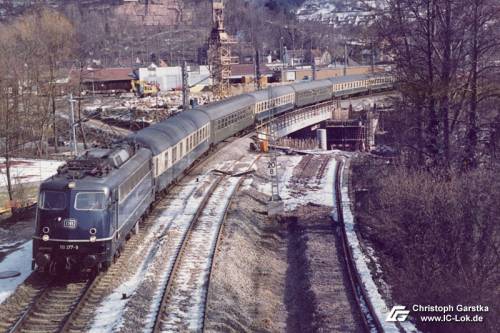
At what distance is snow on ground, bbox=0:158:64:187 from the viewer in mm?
32666

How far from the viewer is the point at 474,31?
2194cm

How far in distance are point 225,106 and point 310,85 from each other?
83.3 feet

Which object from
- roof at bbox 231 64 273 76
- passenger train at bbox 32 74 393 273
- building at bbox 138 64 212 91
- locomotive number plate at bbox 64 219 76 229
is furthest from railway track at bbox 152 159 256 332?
roof at bbox 231 64 273 76

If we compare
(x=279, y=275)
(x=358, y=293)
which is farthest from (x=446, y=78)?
(x=358, y=293)

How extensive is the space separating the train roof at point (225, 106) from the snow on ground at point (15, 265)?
1812cm

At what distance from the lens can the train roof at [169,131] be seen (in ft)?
77.7

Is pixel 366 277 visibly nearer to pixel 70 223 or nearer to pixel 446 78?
pixel 70 223

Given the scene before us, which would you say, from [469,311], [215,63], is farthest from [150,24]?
[469,311]

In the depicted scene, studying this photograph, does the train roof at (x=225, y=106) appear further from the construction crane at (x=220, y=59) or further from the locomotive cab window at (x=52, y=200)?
the locomotive cab window at (x=52, y=200)

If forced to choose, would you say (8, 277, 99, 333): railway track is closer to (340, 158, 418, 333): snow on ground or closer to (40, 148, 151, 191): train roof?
(40, 148, 151, 191): train roof

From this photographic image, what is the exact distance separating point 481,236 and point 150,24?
18124cm

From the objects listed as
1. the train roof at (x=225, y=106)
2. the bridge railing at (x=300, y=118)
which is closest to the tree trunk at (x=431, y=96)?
the train roof at (x=225, y=106)

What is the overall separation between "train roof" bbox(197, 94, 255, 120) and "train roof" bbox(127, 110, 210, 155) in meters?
1.62

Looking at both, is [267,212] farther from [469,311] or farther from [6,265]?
[469,311]
